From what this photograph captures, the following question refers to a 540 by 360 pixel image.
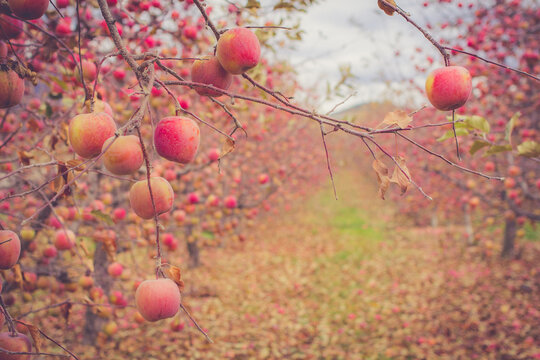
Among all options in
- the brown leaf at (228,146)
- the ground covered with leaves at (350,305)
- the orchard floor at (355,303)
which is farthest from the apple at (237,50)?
the orchard floor at (355,303)

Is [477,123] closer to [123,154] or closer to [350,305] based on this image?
[123,154]

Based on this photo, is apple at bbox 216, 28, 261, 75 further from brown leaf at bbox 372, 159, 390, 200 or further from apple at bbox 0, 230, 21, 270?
apple at bbox 0, 230, 21, 270

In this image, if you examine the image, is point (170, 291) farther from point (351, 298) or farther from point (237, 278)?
point (237, 278)

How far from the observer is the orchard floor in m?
4.05

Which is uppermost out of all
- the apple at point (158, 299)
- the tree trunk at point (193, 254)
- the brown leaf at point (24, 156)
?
the tree trunk at point (193, 254)

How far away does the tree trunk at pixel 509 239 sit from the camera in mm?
6520

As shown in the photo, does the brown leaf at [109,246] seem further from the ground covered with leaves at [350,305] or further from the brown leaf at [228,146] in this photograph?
the brown leaf at [228,146]

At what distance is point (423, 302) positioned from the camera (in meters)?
5.43

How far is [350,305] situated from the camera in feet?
18.2

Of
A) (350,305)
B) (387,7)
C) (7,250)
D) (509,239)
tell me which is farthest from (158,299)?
(509,239)

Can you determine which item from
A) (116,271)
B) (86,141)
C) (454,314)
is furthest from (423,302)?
(86,141)

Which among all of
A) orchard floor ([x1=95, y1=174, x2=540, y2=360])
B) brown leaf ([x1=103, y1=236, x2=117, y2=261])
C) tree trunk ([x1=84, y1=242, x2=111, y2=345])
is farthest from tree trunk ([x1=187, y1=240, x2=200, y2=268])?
brown leaf ([x1=103, y1=236, x2=117, y2=261])

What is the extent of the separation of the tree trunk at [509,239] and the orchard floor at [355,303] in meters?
0.21

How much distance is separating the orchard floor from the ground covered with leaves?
18 mm
